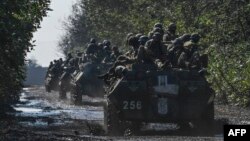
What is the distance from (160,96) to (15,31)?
342cm

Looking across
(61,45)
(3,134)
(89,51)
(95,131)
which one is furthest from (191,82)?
(61,45)

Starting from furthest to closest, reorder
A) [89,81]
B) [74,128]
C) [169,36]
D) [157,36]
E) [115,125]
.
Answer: [89,81] < [169,36] < [74,128] < [157,36] < [115,125]

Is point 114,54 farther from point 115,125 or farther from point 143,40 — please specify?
point 115,125

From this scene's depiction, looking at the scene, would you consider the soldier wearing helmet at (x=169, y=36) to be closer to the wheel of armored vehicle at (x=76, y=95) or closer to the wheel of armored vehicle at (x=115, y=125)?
the wheel of armored vehicle at (x=115, y=125)

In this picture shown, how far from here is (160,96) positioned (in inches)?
506

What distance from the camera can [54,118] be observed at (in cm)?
1777

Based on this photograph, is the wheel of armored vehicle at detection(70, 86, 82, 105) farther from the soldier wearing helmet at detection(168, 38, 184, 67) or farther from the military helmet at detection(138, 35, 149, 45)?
the soldier wearing helmet at detection(168, 38, 184, 67)

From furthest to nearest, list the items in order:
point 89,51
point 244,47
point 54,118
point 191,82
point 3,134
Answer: point 89,51, point 244,47, point 54,118, point 191,82, point 3,134

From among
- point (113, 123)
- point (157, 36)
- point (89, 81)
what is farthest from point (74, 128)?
point (89, 81)

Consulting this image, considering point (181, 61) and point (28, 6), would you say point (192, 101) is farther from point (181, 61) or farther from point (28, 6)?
point (28, 6)

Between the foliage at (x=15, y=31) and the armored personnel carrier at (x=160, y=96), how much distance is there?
247 centimetres

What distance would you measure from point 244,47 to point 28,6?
11.2 m

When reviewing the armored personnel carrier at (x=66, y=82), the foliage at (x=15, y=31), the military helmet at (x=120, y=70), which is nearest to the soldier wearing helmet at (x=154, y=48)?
the military helmet at (x=120, y=70)

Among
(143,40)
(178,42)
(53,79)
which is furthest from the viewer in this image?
(53,79)
